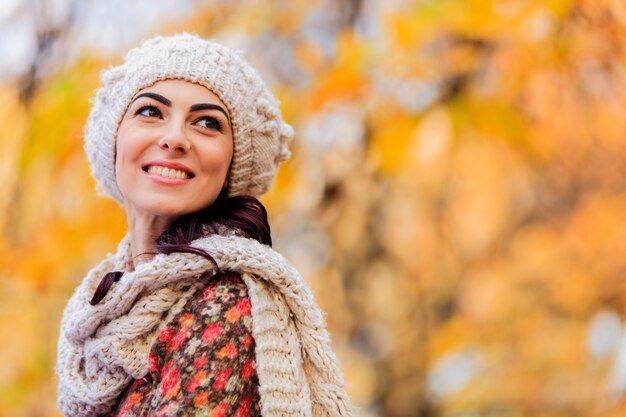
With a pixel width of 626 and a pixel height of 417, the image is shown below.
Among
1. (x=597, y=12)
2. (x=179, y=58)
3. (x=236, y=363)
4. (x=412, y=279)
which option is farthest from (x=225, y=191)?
(x=412, y=279)

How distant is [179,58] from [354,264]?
3688 mm

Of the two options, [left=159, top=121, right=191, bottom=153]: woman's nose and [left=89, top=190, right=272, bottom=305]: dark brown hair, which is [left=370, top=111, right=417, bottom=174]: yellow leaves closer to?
[left=89, top=190, right=272, bottom=305]: dark brown hair

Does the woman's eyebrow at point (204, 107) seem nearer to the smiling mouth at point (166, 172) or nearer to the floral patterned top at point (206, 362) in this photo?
the smiling mouth at point (166, 172)

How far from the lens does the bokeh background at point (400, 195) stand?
4.85 metres

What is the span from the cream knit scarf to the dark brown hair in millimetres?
43

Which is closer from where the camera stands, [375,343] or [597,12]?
[597,12]

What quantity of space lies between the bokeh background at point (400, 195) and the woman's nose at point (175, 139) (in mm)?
3233

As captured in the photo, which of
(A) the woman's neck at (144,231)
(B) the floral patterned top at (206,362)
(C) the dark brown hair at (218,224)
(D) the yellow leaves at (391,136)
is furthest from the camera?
(D) the yellow leaves at (391,136)

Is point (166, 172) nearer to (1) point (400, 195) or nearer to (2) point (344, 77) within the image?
(2) point (344, 77)

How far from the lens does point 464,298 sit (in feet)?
18.4

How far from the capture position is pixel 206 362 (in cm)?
142

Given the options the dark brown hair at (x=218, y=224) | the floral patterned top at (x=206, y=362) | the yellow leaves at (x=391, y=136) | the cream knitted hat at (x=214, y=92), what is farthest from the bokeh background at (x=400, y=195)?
the floral patterned top at (x=206, y=362)

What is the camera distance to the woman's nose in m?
1.62

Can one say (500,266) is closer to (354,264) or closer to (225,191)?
(354,264)
